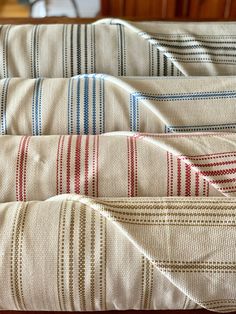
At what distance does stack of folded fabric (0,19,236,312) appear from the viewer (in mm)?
346

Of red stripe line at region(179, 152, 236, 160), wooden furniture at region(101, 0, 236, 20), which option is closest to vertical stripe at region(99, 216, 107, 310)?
red stripe line at region(179, 152, 236, 160)

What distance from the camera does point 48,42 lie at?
55cm

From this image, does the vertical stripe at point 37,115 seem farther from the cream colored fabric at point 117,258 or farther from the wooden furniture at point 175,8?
the wooden furniture at point 175,8

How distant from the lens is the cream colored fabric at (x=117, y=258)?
1.13 feet

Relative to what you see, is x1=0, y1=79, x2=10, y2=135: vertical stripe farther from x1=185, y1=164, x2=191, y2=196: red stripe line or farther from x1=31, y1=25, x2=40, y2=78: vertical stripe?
x1=185, y1=164, x2=191, y2=196: red stripe line

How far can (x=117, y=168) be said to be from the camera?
405 millimetres

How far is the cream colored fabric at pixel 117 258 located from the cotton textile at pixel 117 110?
0.13 m

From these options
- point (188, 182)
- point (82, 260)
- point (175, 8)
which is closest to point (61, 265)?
point (82, 260)

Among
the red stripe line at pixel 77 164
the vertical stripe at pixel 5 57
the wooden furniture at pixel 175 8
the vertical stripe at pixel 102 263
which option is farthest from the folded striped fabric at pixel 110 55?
the wooden furniture at pixel 175 8

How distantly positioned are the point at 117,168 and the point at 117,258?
95 mm

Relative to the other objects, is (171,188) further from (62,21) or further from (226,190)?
(62,21)

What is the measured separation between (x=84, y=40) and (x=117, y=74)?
0.21 ft

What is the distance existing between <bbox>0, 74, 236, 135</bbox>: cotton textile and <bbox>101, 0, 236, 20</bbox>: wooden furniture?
767 mm

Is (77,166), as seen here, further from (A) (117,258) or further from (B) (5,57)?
(B) (5,57)
